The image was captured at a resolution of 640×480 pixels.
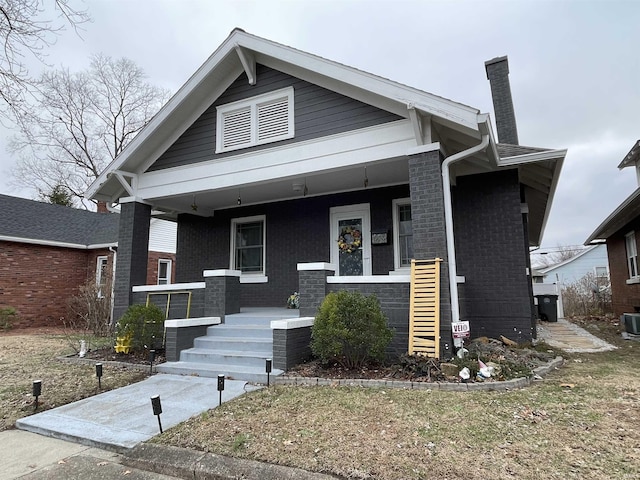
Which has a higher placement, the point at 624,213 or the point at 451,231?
the point at 624,213

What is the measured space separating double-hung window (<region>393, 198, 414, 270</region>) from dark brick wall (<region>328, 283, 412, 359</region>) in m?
2.23

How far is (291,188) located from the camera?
937cm

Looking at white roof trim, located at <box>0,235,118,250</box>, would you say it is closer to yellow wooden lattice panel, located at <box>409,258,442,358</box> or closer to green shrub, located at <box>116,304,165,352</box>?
green shrub, located at <box>116,304,165,352</box>

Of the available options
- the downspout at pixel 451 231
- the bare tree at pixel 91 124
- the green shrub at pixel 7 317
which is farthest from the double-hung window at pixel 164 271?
the downspout at pixel 451 231

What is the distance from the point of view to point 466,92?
28.5 metres

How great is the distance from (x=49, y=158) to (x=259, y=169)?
2296 centimetres

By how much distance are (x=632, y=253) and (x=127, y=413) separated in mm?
14560

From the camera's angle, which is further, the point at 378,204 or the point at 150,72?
the point at 150,72

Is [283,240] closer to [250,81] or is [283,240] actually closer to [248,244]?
[248,244]

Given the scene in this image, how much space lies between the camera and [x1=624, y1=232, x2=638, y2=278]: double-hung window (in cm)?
1192

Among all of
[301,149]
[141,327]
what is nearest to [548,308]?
[301,149]

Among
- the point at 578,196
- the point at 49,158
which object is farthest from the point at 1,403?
the point at 578,196

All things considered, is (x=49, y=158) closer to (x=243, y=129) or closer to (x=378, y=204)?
(x=243, y=129)

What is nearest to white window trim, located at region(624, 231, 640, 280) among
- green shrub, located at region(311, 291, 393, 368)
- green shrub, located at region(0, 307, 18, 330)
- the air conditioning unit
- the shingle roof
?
the air conditioning unit
